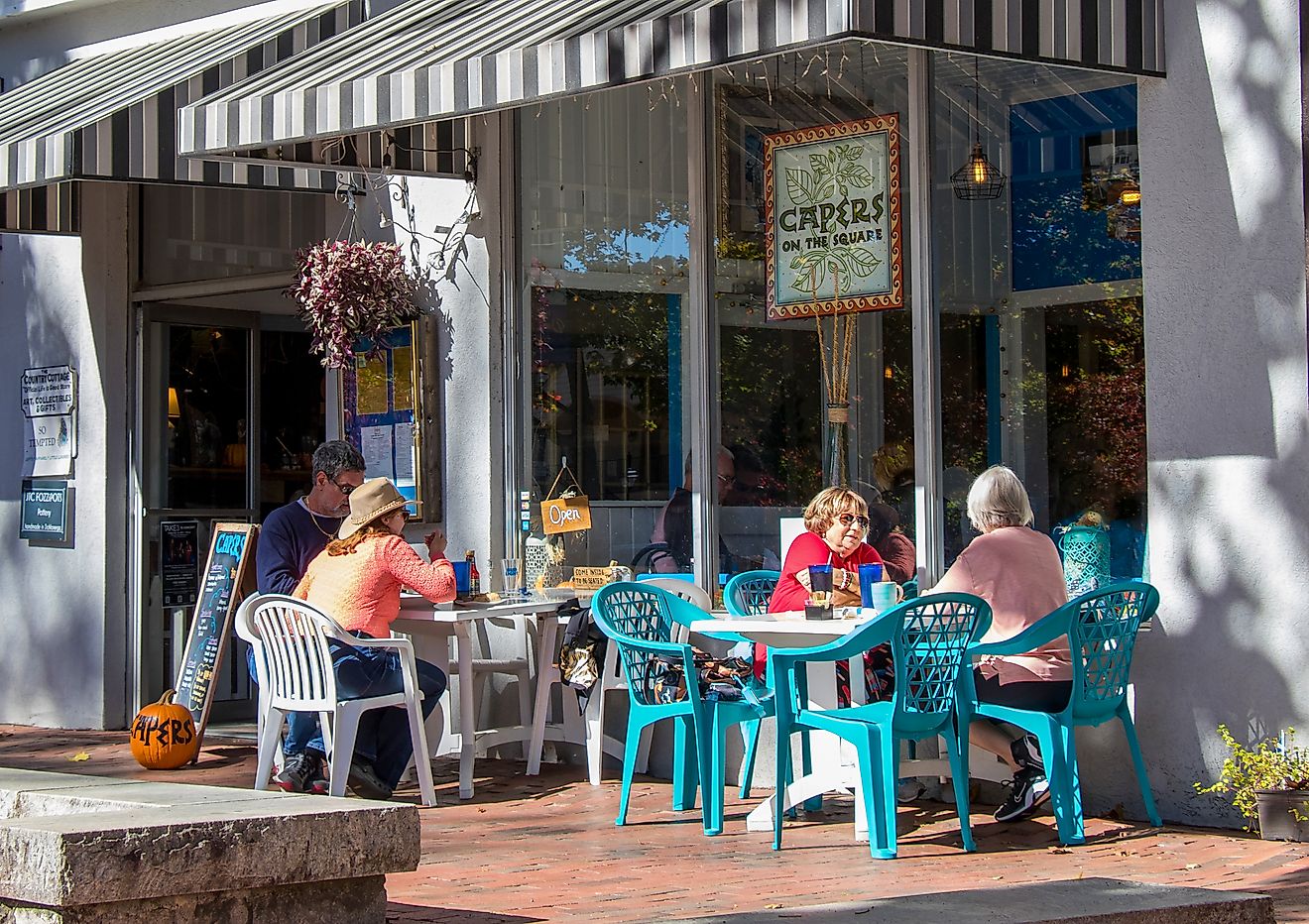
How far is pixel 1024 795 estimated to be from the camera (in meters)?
6.81

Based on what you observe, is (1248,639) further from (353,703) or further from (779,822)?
(353,703)

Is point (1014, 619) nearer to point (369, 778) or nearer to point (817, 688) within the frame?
point (817, 688)

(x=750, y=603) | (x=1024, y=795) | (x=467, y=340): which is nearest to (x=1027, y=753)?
(x=1024, y=795)

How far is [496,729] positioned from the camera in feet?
27.5

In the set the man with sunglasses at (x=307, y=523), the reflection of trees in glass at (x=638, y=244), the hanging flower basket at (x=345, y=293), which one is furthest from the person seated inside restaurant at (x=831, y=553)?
the hanging flower basket at (x=345, y=293)

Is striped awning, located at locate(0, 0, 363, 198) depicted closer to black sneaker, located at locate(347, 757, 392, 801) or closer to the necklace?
the necklace

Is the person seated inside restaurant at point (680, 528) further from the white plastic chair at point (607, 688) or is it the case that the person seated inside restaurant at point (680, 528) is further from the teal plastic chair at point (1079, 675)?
the teal plastic chair at point (1079, 675)

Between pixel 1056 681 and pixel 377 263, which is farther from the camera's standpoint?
pixel 377 263

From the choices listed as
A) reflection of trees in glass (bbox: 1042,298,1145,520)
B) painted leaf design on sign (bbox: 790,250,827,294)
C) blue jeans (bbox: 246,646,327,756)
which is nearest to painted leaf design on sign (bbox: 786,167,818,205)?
painted leaf design on sign (bbox: 790,250,827,294)

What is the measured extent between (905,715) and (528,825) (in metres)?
1.62

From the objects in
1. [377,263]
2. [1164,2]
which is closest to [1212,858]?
[1164,2]

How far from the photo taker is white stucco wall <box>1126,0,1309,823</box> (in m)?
6.58

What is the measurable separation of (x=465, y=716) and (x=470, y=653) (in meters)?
0.29

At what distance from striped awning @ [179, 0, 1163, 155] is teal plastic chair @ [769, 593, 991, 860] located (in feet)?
6.08
